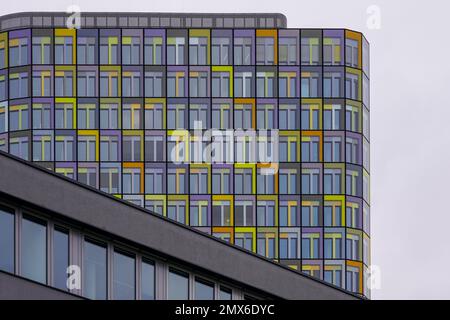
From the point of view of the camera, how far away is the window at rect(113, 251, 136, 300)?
4756 cm

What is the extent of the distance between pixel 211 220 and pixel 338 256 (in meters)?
10.6

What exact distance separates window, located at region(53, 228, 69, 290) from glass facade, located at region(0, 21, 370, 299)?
3433 inches

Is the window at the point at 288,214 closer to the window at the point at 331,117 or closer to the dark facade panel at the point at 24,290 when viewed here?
the window at the point at 331,117

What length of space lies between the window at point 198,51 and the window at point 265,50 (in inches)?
171

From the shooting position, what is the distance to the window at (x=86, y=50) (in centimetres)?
13825

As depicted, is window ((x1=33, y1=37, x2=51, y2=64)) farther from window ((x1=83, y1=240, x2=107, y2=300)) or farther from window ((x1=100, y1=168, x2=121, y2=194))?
window ((x1=83, y1=240, x2=107, y2=300))

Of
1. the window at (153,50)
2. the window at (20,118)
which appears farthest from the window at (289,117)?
the window at (20,118)

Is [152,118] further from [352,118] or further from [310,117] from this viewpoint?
[352,118]

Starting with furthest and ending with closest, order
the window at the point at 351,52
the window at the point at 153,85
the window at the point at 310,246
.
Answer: the window at the point at 351,52 < the window at the point at 153,85 < the window at the point at 310,246

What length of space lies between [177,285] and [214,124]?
8883 cm

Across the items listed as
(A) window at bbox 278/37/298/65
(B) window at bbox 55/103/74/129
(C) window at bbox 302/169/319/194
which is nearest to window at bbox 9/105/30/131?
(B) window at bbox 55/103/74/129

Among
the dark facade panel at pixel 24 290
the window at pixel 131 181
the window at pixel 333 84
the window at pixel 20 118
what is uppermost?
the window at pixel 333 84

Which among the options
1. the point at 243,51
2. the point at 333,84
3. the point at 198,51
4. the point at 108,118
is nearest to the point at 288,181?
the point at 333,84

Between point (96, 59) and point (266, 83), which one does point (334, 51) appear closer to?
point (266, 83)
